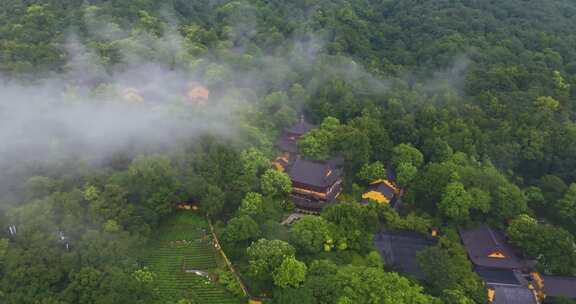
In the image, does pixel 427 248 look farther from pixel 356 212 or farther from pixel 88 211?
pixel 88 211

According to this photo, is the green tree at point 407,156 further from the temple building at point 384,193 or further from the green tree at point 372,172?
the temple building at point 384,193

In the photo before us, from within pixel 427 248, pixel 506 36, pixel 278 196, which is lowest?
pixel 278 196

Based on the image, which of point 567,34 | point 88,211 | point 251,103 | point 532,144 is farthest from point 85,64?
point 567,34

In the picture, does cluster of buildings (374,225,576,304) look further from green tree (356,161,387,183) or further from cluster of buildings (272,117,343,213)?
green tree (356,161,387,183)

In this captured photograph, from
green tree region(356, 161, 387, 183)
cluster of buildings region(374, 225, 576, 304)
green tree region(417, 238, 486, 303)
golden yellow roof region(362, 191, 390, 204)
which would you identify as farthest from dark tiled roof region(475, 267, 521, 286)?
green tree region(356, 161, 387, 183)

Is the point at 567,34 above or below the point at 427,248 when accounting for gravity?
above
